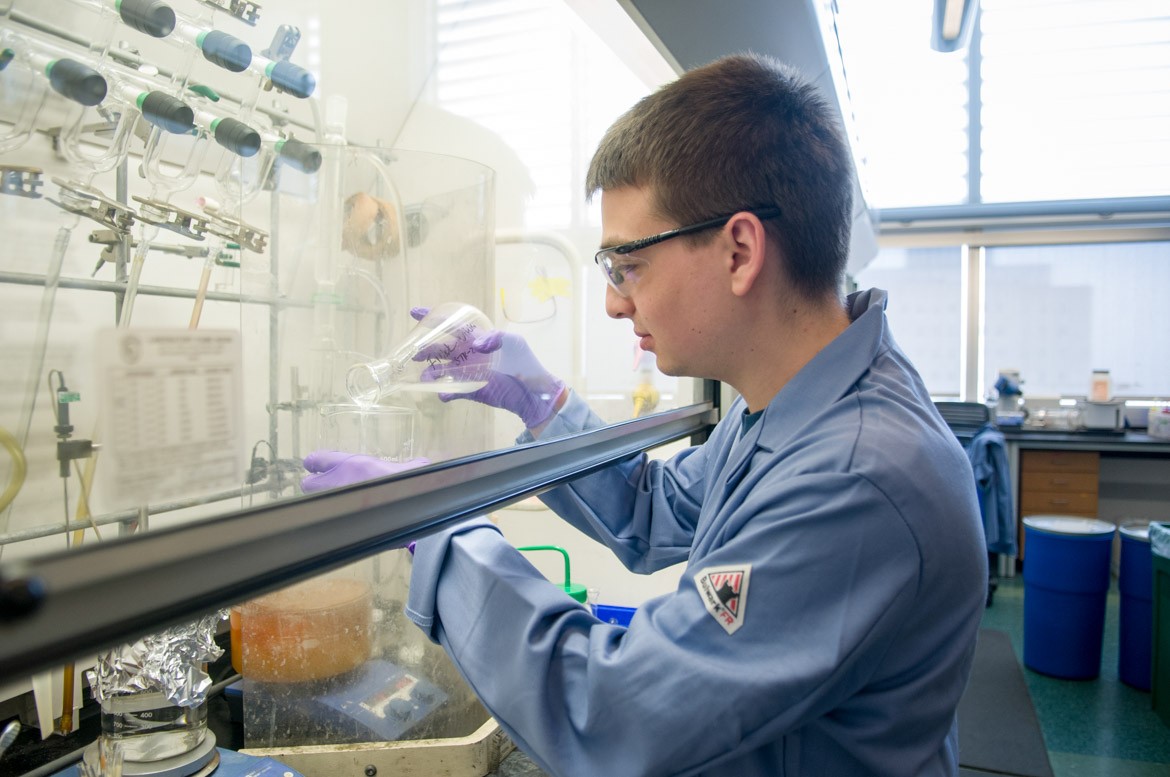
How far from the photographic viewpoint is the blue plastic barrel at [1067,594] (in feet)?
9.32

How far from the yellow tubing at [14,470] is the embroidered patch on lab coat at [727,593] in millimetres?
560

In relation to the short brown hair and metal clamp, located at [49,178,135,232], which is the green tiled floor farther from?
metal clamp, located at [49,178,135,232]

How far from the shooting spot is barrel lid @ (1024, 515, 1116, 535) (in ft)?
9.40

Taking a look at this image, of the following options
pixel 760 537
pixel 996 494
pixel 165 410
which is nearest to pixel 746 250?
pixel 760 537

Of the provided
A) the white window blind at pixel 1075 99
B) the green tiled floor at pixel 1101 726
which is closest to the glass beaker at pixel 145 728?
the green tiled floor at pixel 1101 726

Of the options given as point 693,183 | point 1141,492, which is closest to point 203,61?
point 693,183

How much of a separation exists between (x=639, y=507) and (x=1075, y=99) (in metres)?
5.12

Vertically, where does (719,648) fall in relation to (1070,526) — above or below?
above

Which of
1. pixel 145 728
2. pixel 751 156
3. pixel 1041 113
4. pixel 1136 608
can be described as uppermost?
pixel 1041 113

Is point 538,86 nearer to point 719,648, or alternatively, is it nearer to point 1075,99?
point 719,648

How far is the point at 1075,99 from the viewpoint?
4668 millimetres

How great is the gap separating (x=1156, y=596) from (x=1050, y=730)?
2.00ft

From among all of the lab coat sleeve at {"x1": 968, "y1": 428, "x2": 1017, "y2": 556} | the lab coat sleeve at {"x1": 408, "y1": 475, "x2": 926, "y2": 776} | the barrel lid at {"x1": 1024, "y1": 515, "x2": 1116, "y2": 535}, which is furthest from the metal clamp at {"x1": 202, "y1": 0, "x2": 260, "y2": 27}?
the lab coat sleeve at {"x1": 968, "y1": 428, "x2": 1017, "y2": 556}

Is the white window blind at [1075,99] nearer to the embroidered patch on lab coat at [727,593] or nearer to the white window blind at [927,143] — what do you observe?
the white window blind at [927,143]
